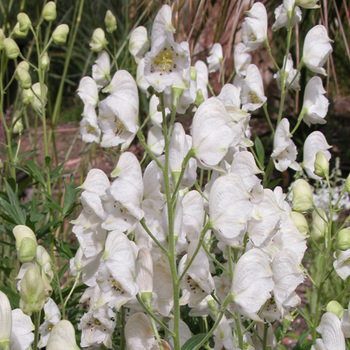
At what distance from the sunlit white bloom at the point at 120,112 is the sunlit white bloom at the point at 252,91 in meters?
0.72

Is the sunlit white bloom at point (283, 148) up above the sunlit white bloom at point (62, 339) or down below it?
below

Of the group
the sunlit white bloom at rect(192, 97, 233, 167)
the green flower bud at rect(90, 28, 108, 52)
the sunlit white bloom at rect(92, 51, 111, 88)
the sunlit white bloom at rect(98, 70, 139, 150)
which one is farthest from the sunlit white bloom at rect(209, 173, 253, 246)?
the green flower bud at rect(90, 28, 108, 52)

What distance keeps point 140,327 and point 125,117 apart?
378 millimetres

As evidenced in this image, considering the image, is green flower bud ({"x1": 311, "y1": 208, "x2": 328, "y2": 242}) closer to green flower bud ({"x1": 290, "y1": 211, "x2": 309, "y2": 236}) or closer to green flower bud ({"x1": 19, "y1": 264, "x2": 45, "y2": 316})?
green flower bud ({"x1": 290, "y1": 211, "x2": 309, "y2": 236})

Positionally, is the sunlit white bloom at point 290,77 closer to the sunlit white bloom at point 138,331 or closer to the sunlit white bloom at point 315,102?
the sunlit white bloom at point 315,102

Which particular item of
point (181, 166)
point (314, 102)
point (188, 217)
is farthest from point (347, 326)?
point (314, 102)

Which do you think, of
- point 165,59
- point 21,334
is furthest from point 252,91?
point 21,334

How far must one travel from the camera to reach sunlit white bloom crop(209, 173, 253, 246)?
3.15 feet

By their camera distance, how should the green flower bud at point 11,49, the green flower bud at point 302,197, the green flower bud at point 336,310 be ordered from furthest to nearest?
the green flower bud at point 11,49 < the green flower bud at point 302,197 < the green flower bud at point 336,310

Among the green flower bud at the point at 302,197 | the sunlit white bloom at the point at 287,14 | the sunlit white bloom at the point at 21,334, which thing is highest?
the sunlit white bloom at the point at 287,14

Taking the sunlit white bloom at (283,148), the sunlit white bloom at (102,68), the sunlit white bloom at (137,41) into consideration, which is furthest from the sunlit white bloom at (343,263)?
the sunlit white bloom at (102,68)

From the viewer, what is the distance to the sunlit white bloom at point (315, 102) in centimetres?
176

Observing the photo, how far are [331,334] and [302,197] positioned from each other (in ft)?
1.10

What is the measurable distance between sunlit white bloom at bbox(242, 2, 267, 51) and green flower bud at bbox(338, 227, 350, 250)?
0.74 metres
